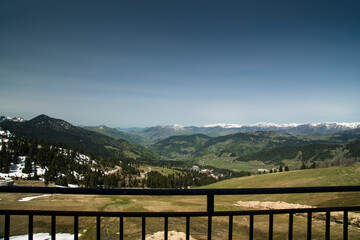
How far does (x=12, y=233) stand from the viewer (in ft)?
21.0

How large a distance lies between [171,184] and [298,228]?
9605 centimetres

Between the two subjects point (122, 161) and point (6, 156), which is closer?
point (6, 156)

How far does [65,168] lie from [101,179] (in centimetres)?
3847

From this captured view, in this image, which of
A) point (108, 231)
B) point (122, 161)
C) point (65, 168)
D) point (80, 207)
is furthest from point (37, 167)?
point (108, 231)

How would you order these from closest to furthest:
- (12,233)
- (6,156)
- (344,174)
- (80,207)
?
(12,233) < (80,207) < (344,174) < (6,156)

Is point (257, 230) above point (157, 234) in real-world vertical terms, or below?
below

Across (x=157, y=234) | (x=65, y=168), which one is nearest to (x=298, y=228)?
(x=157, y=234)

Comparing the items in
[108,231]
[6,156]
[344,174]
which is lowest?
[6,156]

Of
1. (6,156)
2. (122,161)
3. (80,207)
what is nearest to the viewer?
(80,207)

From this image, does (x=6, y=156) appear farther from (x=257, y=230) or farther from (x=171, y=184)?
(x=257, y=230)

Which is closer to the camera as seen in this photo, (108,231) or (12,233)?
(12,233)

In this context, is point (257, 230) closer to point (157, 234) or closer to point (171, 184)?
point (157, 234)

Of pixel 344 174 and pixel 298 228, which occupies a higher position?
pixel 298 228

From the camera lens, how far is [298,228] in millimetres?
9328
